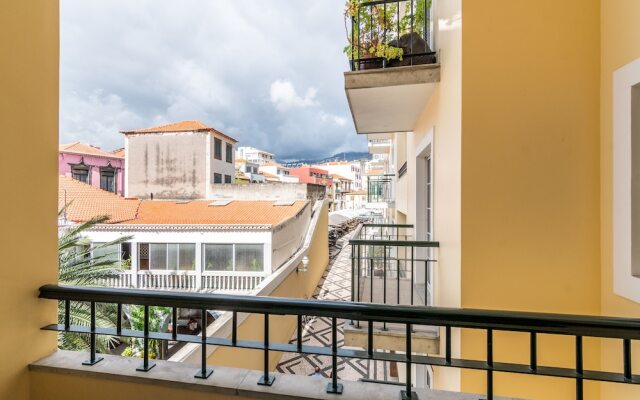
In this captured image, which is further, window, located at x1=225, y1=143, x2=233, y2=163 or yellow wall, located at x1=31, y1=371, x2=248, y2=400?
window, located at x1=225, y1=143, x2=233, y2=163

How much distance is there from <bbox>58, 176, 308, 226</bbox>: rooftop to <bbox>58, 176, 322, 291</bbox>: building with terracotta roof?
0.04 metres

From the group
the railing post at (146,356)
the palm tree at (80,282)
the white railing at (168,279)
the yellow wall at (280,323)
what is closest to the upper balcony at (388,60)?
the railing post at (146,356)

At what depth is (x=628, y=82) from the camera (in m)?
1.82

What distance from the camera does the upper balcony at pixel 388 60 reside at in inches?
114

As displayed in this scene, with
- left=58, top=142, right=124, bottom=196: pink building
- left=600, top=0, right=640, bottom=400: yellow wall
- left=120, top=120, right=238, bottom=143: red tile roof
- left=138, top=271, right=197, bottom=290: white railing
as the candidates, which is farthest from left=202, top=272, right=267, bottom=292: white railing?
left=58, top=142, right=124, bottom=196: pink building

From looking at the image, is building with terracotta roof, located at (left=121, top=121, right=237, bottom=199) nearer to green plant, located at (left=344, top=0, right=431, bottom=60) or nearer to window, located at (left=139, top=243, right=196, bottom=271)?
window, located at (left=139, top=243, right=196, bottom=271)

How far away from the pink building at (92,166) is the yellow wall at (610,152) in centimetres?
2686

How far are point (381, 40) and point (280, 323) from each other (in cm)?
804

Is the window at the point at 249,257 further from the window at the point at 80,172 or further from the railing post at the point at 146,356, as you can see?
the window at the point at 80,172

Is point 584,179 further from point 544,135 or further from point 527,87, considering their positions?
point 527,87

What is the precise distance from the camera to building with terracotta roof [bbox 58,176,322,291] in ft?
32.7

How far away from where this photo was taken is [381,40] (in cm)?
321

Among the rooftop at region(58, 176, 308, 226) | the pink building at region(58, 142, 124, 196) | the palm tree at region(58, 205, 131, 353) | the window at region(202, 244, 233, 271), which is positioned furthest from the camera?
the pink building at region(58, 142, 124, 196)

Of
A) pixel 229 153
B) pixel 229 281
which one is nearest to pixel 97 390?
pixel 229 281
